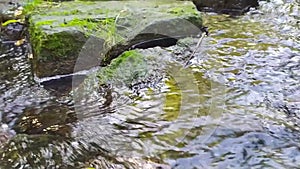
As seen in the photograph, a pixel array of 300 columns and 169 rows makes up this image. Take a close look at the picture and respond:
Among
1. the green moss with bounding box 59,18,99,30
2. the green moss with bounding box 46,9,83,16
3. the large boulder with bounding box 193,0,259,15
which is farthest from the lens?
the large boulder with bounding box 193,0,259,15

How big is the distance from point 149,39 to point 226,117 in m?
1.77

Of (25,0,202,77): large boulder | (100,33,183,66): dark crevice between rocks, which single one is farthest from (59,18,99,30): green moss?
(100,33,183,66): dark crevice between rocks

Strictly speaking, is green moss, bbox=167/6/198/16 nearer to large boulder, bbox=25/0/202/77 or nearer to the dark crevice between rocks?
large boulder, bbox=25/0/202/77

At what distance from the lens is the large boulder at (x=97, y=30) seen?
404 centimetres

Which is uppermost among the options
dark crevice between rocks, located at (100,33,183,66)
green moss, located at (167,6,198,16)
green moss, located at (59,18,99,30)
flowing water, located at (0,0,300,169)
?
green moss, located at (167,6,198,16)

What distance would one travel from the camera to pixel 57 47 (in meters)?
4.02

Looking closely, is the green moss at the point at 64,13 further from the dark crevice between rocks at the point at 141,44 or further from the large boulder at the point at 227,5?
the large boulder at the point at 227,5

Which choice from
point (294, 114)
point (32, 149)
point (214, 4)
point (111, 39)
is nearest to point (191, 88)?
point (294, 114)

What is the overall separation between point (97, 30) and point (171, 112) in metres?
1.54

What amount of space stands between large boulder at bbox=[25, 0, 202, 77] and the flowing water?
229mm

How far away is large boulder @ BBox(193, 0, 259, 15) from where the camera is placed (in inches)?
228

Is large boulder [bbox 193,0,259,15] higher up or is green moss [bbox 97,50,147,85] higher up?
large boulder [bbox 193,0,259,15]

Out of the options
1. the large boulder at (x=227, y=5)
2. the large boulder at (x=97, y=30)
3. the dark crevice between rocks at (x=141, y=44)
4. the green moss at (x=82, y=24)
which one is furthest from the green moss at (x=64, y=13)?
the large boulder at (x=227, y=5)

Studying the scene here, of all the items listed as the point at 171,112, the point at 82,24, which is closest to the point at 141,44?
the point at 82,24
